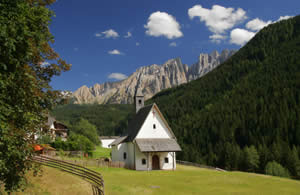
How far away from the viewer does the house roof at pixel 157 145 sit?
3900 centimetres

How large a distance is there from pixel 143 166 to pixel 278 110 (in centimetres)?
7554

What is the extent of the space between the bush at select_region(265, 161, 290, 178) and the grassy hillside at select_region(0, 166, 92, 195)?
4919 cm

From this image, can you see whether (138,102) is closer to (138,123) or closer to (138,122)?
(138,122)

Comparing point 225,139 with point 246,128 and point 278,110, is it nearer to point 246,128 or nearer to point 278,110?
point 246,128

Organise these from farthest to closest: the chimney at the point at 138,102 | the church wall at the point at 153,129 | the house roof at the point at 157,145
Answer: the chimney at the point at 138,102 < the church wall at the point at 153,129 < the house roof at the point at 157,145

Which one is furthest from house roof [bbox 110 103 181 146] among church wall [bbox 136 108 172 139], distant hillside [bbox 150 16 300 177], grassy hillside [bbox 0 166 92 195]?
distant hillside [bbox 150 16 300 177]

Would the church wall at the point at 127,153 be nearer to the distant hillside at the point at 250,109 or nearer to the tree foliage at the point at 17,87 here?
the tree foliage at the point at 17,87

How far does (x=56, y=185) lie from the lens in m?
21.1

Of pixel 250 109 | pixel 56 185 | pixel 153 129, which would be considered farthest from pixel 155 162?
pixel 250 109

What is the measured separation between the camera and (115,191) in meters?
20.3

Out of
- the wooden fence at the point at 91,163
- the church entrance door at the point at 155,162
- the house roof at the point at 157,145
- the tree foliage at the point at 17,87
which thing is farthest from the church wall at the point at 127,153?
the tree foliage at the point at 17,87

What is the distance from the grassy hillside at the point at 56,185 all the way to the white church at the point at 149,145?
1616 cm

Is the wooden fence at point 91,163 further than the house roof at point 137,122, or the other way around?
the house roof at point 137,122

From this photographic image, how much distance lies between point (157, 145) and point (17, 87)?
30.3 meters
